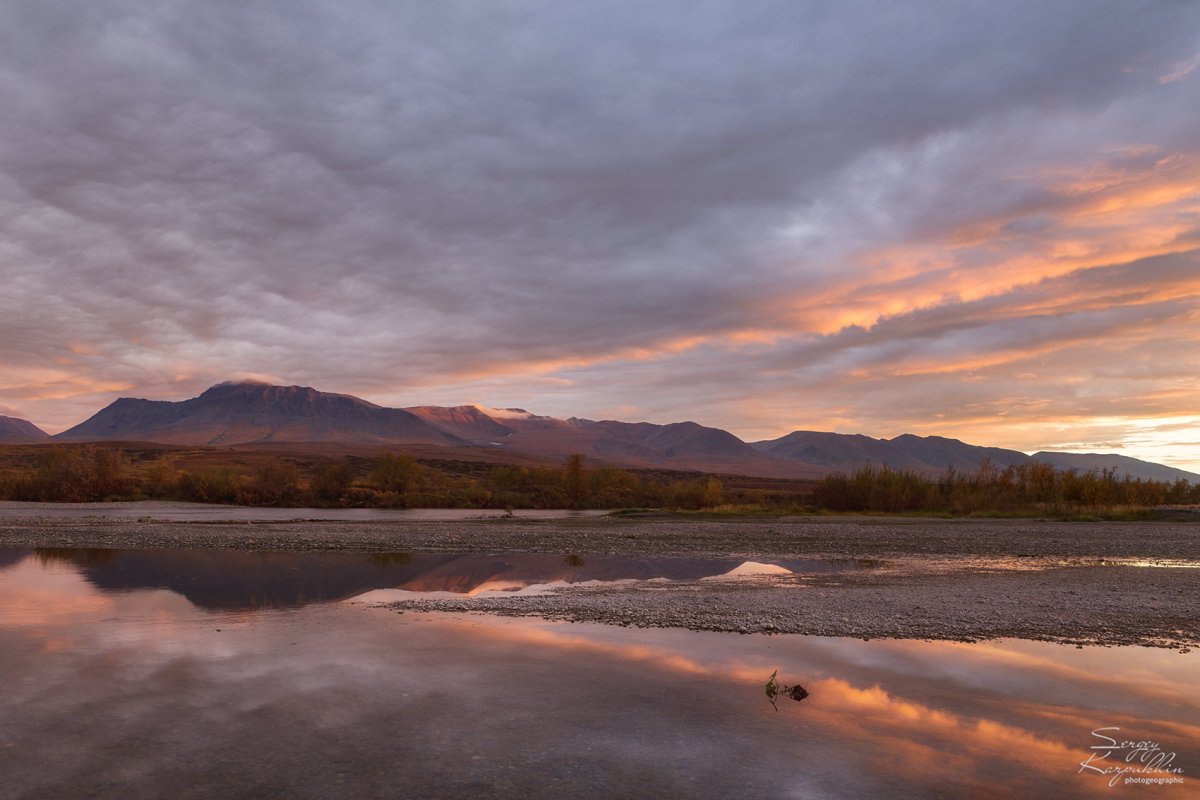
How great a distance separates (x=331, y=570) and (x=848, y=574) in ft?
48.4

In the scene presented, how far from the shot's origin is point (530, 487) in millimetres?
78750

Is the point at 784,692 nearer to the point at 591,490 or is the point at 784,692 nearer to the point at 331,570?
the point at 331,570

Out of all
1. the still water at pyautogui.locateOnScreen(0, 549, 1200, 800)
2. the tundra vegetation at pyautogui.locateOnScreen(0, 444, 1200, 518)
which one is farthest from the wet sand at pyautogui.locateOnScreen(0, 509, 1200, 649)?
the tundra vegetation at pyautogui.locateOnScreen(0, 444, 1200, 518)

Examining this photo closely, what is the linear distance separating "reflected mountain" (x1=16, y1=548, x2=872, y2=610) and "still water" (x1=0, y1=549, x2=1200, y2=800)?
3.03 meters

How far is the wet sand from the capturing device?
42.4 feet

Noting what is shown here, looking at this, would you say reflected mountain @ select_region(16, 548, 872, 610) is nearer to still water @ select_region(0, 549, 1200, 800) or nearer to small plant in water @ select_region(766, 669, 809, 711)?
still water @ select_region(0, 549, 1200, 800)

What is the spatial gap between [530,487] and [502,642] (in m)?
68.0

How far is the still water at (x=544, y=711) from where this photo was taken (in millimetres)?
5973

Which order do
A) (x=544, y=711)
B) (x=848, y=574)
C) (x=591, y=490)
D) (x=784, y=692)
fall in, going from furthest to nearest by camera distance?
(x=591, y=490) < (x=848, y=574) < (x=784, y=692) < (x=544, y=711)

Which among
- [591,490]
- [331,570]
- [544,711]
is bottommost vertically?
[331,570]

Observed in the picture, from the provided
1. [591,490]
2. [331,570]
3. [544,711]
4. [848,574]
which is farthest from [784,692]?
[591,490]

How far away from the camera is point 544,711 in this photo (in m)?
7.82

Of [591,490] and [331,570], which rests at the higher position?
[591,490]

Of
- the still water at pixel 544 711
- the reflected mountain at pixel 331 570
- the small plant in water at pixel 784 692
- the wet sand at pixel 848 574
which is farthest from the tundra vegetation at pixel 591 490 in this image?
the small plant in water at pixel 784 692
